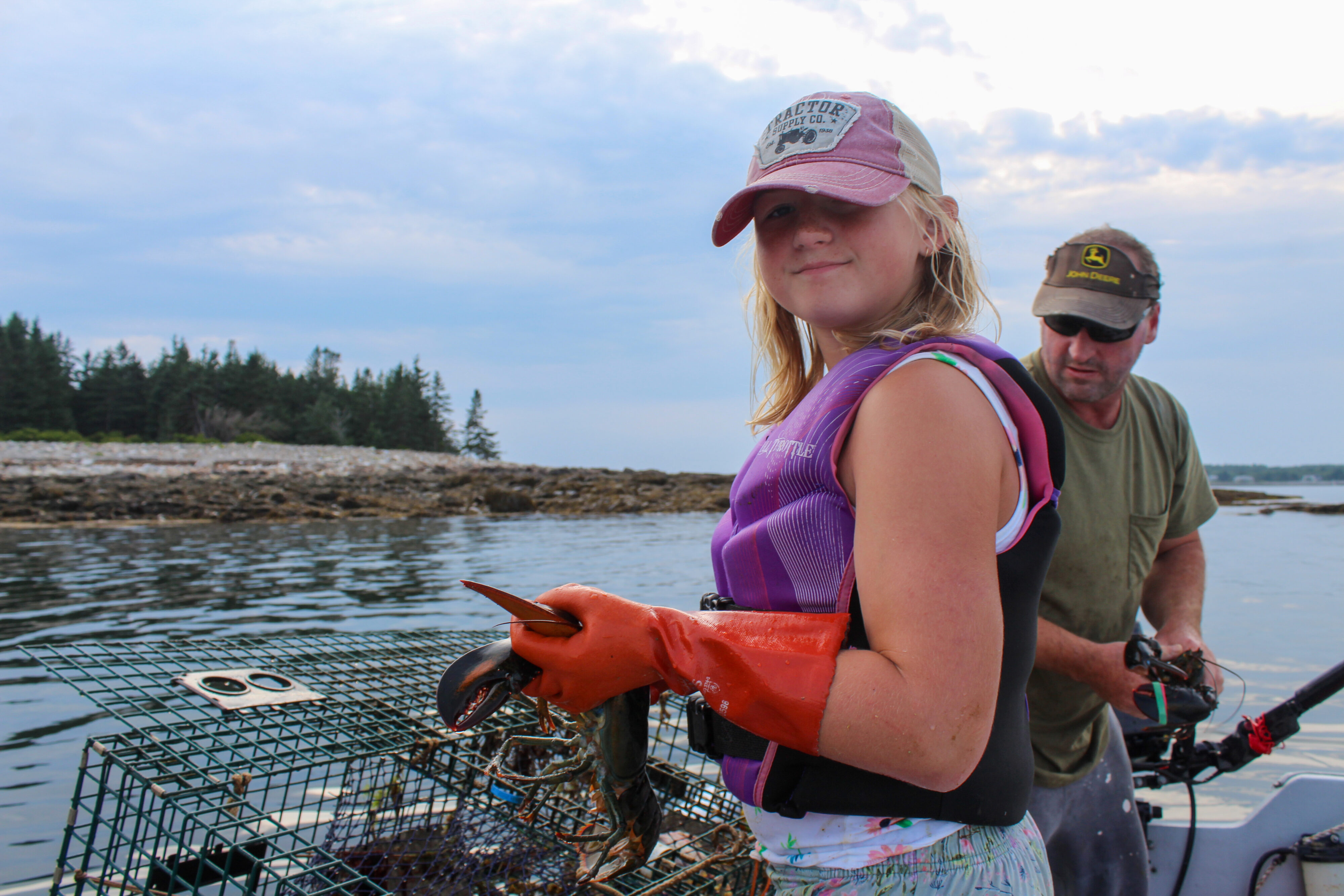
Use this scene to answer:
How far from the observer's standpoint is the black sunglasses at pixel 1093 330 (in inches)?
87.8

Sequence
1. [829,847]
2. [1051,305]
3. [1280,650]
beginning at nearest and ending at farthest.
Result: 1. [829,847]
2. [1051,305]
3. [1280,650]

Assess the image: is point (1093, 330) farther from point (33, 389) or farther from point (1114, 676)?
point (33, 389)

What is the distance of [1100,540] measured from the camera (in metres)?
2.21

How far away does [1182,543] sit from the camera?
8.27ft

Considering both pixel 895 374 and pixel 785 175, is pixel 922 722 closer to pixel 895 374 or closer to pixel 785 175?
pixel 895 374

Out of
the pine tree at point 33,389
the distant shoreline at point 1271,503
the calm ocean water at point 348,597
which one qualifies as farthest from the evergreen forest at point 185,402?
the distant shoreline at point 1271,503

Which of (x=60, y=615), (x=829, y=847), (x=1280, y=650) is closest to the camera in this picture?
(x=829, y=847)

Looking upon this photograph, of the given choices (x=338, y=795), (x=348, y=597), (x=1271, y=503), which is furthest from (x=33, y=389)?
(x=1271, y=503)

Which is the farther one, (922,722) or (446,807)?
(446,807)

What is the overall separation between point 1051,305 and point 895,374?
1.68m

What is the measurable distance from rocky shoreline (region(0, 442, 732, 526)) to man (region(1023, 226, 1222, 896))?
62.1 ft

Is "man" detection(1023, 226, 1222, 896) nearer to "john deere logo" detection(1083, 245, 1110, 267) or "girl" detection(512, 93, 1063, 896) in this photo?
"john deere logo" detection(1083, 245, 1110, 267)

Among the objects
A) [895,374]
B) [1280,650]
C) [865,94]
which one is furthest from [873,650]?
[1280,650]

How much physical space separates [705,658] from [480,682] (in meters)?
0.31
